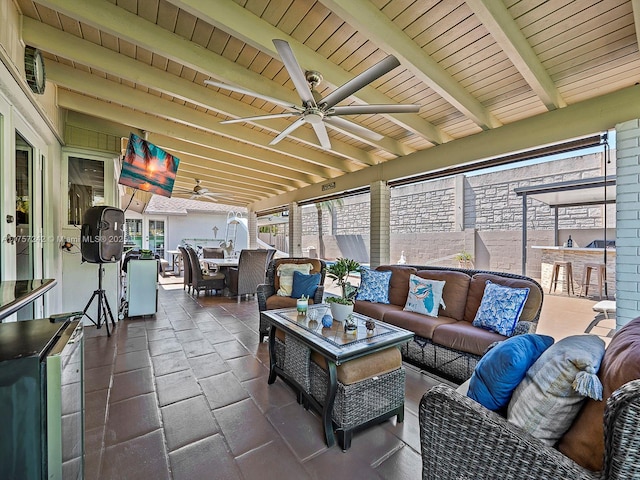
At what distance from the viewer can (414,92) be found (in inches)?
125

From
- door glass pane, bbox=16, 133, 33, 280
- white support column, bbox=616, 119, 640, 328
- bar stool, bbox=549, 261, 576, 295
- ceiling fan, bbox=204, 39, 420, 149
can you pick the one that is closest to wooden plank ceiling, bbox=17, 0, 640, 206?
ceiling fan, bbox=204, 39, 420, 149

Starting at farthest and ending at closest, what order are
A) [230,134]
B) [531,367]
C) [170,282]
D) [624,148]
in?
[170,282] < [230,134] < [624,148] < [531,367]

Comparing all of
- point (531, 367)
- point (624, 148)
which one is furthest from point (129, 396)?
point (624, 148)

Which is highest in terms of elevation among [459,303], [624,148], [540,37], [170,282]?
[540,37]

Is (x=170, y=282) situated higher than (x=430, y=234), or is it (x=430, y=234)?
(x=430, y=234)

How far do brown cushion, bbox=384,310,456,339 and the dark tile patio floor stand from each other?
416 millimetres

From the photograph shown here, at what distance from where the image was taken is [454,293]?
316cm

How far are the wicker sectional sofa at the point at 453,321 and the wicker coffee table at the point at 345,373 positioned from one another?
703 millimetres

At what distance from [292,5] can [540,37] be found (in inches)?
77.4

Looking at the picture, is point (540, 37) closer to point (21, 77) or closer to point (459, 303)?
point (459, 303)

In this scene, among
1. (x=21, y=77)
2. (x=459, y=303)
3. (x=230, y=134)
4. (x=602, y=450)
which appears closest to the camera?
(x=602, y=450)

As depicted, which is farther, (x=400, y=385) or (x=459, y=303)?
(x=459, y=303)

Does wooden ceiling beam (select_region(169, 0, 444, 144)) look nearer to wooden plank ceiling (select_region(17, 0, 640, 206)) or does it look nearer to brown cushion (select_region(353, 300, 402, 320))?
wooden plank ceiling (select_region(17, 0, 640, 206))

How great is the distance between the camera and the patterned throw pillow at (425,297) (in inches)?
124
